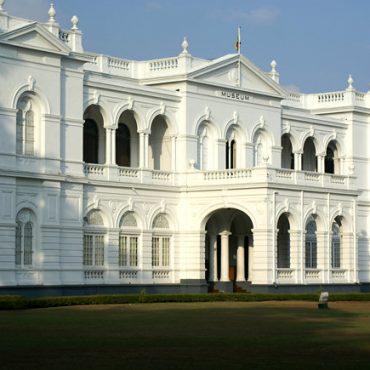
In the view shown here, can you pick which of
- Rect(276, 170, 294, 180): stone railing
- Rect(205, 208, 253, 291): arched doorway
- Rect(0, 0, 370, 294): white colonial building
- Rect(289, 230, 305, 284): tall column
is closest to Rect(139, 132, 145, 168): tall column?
Rect(0, 0, 370, 294): white colonial building

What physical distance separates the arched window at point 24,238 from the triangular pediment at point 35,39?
8.08 m

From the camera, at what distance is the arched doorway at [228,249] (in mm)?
71750

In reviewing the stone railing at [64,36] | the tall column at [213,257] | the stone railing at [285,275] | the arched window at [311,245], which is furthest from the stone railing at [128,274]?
the stone railing at [64,36]

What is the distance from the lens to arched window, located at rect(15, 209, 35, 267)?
199 ft

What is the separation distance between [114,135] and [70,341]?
1358 inches

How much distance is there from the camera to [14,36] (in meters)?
60.1

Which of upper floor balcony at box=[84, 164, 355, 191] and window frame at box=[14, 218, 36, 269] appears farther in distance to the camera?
upper floor balcony at box=[84, 164, 355, 191]

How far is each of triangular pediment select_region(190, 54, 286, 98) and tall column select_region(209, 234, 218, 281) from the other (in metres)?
9.07

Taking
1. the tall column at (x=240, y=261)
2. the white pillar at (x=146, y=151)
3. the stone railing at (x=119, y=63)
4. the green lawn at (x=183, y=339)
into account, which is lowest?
the green lawn at (x=183, y=339)

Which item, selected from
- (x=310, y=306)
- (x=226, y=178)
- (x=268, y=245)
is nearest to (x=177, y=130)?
(x=226, y=178)

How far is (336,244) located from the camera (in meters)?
75.2

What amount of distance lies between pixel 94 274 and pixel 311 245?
47.7ft

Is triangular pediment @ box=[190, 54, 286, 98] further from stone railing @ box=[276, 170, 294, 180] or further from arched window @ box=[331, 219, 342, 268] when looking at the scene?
arched window @ box=[331, 219, 342, 268]

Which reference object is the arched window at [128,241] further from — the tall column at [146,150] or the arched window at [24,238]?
the arched window at [24,238]
